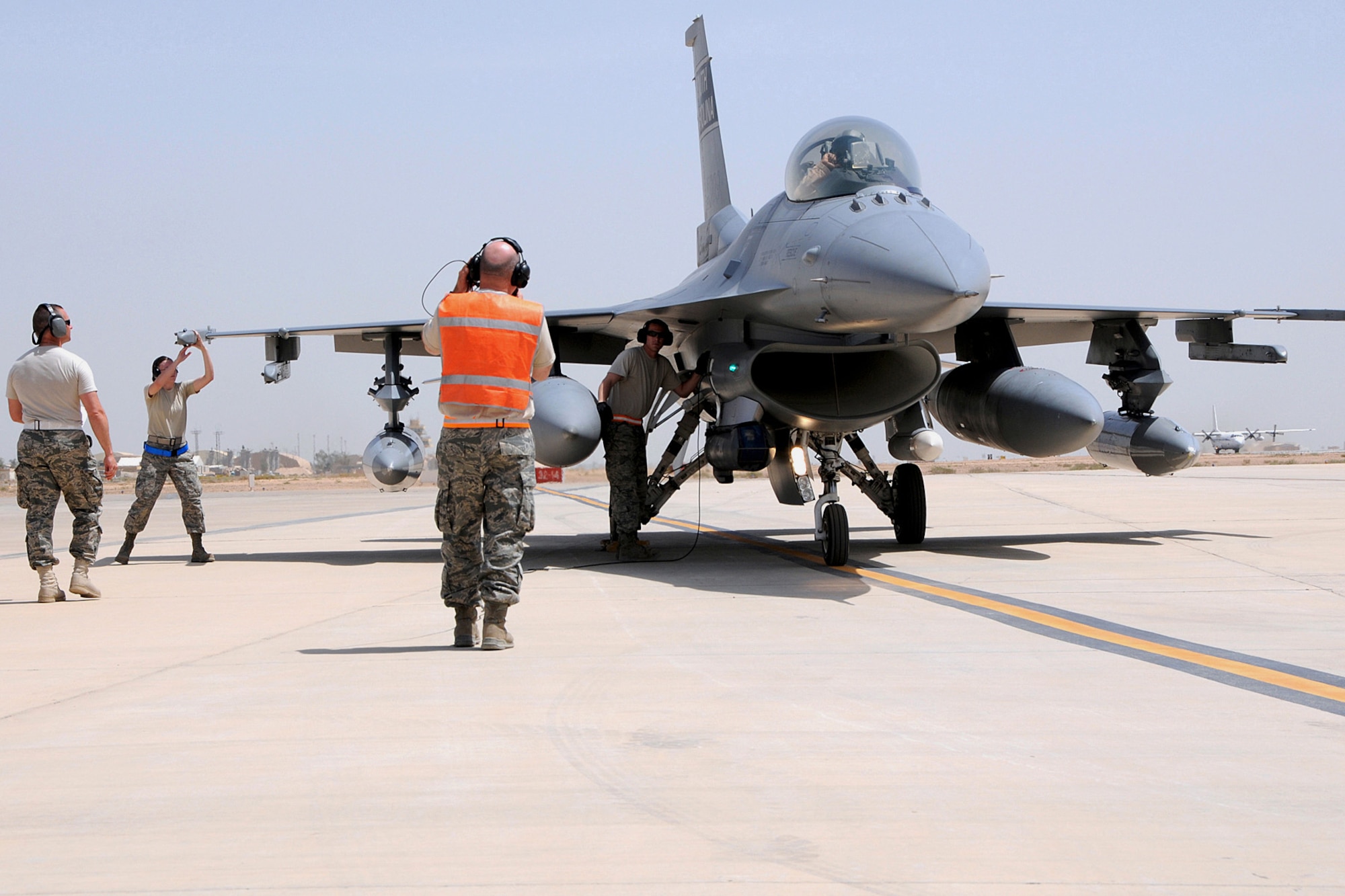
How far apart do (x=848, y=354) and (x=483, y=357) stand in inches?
229

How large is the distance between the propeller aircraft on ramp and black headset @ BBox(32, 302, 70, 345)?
3851mm

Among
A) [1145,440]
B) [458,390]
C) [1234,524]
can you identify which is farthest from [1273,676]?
[1234,524]

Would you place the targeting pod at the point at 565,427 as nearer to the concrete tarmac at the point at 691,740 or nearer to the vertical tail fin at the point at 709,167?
the concrete tarmac at the point at 691,740

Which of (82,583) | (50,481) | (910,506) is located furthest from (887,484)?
(50,481)

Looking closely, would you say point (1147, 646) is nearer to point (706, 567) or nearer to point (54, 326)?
point (706, 567)

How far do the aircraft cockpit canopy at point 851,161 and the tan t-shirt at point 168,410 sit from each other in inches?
248

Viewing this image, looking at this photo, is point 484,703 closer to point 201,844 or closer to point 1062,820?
point 201,844

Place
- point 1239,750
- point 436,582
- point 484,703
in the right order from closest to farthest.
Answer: point 1239,750 < point 484,703 < point 436,582

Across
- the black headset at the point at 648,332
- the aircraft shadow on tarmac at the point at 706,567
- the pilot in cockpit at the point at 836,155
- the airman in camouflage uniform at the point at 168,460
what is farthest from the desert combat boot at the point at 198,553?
the pilot in cockpit at the point at 836,155

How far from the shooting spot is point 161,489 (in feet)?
34.7

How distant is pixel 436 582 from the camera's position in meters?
8.84

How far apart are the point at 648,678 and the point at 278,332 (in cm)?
975

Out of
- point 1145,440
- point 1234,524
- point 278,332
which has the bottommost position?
point 1234,524

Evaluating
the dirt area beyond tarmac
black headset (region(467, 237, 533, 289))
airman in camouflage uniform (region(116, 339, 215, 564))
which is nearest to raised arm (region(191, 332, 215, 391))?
airman in camouflage uniform (region(116, 339, 215, 564))
